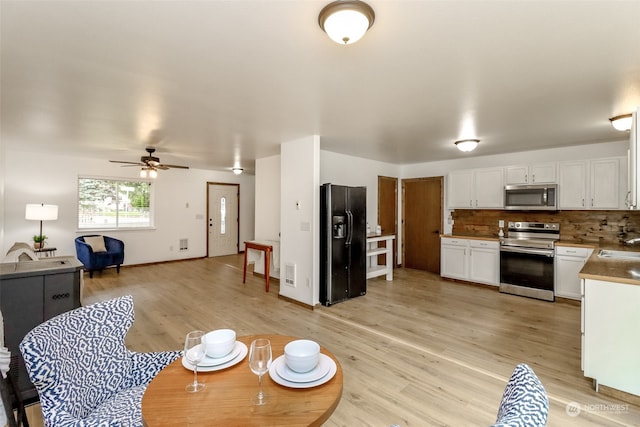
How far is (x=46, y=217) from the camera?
195 inches

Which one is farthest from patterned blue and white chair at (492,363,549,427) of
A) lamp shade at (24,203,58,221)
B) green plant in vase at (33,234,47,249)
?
green plant in vase at (33,234,47,249)

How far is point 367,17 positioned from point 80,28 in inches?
64.9

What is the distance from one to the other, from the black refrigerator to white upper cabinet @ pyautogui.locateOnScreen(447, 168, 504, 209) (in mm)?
2243

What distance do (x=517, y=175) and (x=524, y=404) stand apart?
5278 mm

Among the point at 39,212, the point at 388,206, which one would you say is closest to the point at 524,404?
the point at 388,206

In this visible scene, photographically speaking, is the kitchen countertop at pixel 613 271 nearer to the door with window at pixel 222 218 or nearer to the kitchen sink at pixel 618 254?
the kitchen sink at pixel 618 254

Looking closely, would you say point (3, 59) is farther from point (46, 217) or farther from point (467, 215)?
point (467, 215)

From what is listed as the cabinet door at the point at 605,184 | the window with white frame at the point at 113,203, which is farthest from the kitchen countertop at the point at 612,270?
the window with white frame at the point at 113,203

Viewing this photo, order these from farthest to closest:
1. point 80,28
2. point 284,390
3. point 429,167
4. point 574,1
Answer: point 429,167, point 80,28, point 574,1, point 284,390

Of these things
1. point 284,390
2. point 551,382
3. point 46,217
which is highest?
point 46,217

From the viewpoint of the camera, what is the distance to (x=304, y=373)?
1.26 metres

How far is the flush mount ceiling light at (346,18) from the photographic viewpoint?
1428 millimetres

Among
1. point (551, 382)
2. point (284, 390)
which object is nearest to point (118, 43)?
point (284, 390)

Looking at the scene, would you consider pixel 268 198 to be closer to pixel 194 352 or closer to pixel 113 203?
pixel 113 203
